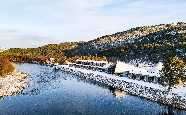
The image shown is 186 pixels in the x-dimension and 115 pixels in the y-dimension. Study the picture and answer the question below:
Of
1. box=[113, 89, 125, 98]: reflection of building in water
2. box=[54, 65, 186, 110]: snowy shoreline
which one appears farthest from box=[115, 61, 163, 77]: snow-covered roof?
box=[113, 89, 125, 98]: reflection of building in water

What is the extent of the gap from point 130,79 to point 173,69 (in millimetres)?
38497

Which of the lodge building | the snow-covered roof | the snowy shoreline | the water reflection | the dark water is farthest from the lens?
the snow-covered roof

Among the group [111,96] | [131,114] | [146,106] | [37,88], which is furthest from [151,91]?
[37,88]

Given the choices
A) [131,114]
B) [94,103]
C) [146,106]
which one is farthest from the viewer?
[94,103]

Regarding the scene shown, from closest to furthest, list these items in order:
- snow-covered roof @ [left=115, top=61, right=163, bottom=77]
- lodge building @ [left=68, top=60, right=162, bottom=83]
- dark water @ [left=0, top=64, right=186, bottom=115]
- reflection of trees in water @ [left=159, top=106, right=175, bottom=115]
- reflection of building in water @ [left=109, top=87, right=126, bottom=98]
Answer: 1. reflection of trees in water @ [left=159, top=106, right=175, bottom=115]
2. dark water @ [left=0, top=64, right=186, bottom=115]
3. reflection of building in water @ [left=109, top=87, right=126, bottom=98]
4. lodge building @ [left=68, top=60, right=162, bottom=83]
5. snow-covered roof @ [left=115, top=61, right=163, bottom=77]

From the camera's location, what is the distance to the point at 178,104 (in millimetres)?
84688

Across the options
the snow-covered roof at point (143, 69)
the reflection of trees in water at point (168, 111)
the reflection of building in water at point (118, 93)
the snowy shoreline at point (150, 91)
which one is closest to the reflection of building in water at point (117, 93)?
the reflection of building in water at point (118, 93)

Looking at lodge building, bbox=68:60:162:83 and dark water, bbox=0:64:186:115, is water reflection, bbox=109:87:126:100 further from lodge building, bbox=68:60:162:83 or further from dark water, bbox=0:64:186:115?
lodge building, bbox=68:60:162:83

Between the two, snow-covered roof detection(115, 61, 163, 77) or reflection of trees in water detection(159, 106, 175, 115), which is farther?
snow-covered roof detection(115, 61, 163, 77)

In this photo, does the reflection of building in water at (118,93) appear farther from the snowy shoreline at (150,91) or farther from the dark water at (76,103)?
the snowy shoreline at (150,91)

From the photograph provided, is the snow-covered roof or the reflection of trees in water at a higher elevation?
the snow-covered roof

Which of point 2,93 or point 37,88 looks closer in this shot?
point 2,93

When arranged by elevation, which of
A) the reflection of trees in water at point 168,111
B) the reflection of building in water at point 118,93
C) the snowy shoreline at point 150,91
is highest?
the snowy shoreline at point 150,91

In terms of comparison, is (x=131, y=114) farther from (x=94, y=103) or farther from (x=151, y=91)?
(x=151, y=91)
